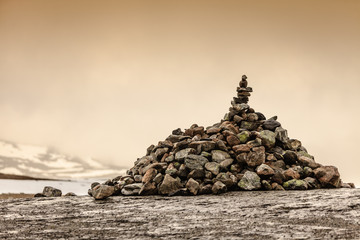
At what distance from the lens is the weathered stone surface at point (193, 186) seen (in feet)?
33.6

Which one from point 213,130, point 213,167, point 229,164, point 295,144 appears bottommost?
point 213,167

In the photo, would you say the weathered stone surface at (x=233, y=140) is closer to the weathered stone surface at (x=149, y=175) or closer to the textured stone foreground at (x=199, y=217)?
the textured stone foreground at (x=199, y=217)

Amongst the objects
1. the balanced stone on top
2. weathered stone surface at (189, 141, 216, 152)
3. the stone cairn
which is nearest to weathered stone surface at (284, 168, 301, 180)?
the stone cairn

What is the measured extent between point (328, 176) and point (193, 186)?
15.2 feet

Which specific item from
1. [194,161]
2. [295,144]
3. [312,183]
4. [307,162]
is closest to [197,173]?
[194,161]

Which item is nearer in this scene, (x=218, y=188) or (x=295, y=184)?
(x=218, y=188)

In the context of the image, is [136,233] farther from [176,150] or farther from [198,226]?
[176,150]

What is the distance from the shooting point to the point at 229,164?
11.2 m

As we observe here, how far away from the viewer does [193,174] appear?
10.8 m

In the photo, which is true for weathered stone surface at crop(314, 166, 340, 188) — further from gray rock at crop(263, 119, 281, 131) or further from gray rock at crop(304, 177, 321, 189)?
gray rock at crop(263, 119, 281, 131)

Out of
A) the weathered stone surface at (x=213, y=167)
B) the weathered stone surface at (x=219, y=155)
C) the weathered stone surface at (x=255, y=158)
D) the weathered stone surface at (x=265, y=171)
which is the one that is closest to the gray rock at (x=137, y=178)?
the weathered stone surface at (x=213, y=167)

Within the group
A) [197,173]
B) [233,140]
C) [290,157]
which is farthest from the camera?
[233,140]

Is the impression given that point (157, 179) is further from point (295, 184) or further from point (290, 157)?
point (290, 157)

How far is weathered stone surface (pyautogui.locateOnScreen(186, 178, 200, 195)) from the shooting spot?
10.2 metres
